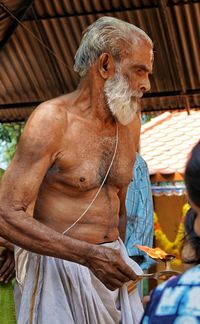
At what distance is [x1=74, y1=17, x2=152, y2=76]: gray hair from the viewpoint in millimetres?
4438

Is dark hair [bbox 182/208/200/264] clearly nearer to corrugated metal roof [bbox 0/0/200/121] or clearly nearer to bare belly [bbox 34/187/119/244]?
bare belly [bbox 34/187/119/244]

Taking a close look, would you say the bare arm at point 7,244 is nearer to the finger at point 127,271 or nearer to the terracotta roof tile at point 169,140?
the finger at point 127,271

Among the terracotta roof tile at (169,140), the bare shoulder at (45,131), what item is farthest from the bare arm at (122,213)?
the terracotta roof tile at (169,140)

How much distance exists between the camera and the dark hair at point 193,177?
7.63 feet

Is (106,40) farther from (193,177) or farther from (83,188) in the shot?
(193,177)

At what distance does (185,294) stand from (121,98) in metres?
2.15

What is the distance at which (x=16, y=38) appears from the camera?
7.29m

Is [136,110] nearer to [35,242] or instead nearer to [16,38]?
[35,242]

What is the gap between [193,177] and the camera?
2.33 metres

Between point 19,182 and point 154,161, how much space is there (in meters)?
6.51

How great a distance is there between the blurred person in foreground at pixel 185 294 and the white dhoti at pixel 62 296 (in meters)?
1.77

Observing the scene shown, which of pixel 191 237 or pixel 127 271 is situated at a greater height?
pixel 191 237

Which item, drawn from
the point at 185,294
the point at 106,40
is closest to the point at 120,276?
the point at 106,40

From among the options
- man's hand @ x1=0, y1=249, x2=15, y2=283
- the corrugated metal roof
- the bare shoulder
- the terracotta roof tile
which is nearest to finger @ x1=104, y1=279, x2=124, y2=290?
the bare shoulder
